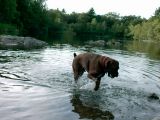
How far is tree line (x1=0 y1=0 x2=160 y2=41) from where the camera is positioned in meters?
69.1

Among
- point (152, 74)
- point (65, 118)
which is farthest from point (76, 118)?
point (152, 74)

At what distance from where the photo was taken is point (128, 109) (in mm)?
11625

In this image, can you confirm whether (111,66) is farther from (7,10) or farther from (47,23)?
(47,23)

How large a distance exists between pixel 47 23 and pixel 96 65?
8113cm

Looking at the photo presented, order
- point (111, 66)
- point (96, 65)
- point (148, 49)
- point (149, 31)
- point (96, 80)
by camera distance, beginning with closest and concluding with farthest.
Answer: point (111, 66), point (96, 65), point (96, 80), point (148, 49), point (149, 31)

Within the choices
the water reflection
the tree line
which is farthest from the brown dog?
the tree line

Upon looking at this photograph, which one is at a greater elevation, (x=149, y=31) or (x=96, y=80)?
(x=149, y=31)

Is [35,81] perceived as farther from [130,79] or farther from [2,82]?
[130,79]

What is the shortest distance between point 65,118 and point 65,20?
163480 mm

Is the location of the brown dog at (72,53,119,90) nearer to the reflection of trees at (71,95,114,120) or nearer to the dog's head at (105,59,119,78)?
the dog's head at (105,59,119,78)

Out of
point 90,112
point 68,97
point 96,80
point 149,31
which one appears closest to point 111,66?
point 96,80

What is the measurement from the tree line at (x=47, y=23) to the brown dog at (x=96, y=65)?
4255 cm

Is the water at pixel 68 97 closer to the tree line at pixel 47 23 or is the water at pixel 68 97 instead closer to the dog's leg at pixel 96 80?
the dog's leg at pixel 96 80

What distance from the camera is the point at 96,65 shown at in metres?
13.3
